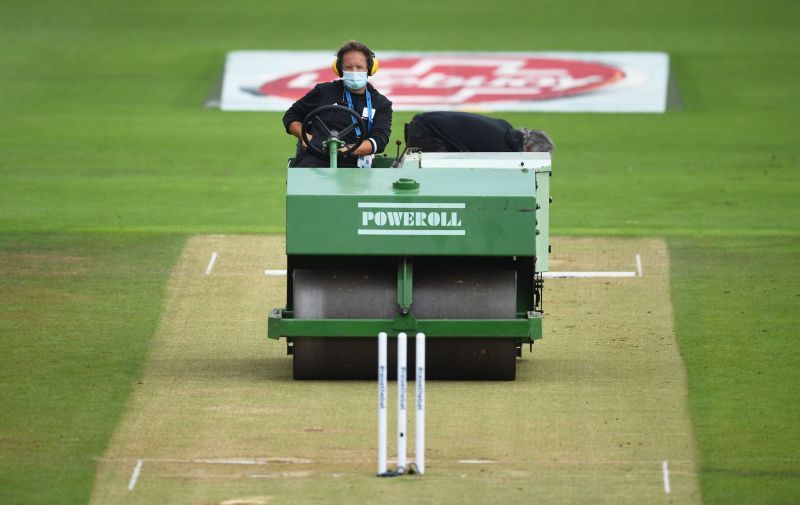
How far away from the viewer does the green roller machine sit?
1162 cm

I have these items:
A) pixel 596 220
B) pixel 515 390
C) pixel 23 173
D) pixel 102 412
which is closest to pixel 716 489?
pixel 515 390

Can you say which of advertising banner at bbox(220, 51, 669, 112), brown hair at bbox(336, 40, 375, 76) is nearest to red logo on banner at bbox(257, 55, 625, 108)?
advertising banner at bbox(220, 51, 669, 112)

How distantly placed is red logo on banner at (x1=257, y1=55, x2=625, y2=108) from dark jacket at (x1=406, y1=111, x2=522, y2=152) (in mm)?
8531

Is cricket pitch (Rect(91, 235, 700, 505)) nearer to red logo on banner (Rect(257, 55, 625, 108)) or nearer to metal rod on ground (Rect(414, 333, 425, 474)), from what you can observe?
metal rod on ground (Rect(414, 333, 425, 474))

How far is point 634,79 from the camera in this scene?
28672 millimetres

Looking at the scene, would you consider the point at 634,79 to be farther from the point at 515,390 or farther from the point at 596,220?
the point at 515,390

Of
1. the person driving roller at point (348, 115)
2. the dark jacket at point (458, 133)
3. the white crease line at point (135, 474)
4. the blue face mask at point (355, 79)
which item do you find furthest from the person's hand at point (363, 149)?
the dark jacket at point (458, 133)

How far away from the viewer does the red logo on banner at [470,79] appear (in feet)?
88.2

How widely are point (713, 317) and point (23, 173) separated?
10672 millimetres

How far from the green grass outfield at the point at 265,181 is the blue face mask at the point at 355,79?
267cm

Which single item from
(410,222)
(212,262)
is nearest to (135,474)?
(410,222)

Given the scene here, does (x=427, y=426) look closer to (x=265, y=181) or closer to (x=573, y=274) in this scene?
(x=573, y=274)

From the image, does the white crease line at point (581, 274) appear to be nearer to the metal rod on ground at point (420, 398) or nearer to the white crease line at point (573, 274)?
the white crease line at point (573, 274)

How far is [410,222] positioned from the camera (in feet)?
38.1
